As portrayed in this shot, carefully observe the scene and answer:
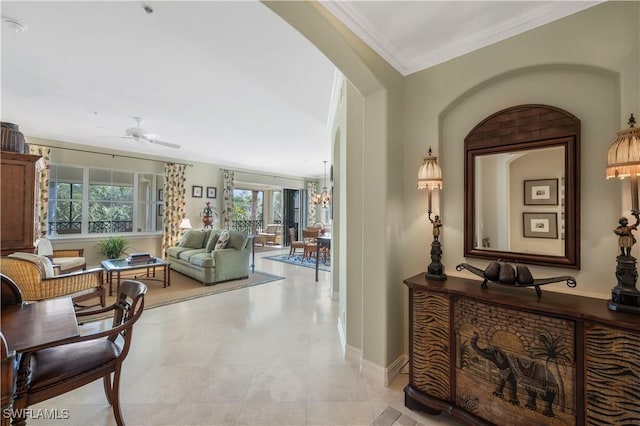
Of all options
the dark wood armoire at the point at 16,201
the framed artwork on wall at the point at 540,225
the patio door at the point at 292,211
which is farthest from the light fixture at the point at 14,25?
the patio door at the point at 292,211

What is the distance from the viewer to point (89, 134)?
494 cm

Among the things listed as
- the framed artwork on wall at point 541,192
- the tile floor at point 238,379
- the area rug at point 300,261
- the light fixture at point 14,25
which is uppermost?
the light fixture at point 14,25

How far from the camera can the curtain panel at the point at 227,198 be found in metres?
7.71

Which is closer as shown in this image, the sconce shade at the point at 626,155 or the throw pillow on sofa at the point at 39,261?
the sconce shade at the point at 626,155

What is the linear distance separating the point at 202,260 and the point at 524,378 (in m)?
4.68

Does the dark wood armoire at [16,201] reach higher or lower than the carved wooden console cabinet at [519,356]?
higher

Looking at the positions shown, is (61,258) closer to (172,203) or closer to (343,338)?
(172,203)

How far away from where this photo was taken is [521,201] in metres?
1.82

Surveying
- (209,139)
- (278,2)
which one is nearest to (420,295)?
(278,2)

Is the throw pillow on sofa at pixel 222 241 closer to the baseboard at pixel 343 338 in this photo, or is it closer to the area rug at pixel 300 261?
the area rug at pixel 300 261

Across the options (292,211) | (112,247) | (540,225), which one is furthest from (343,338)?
(292,211)

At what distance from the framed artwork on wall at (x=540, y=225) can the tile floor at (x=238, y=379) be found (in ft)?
4.43

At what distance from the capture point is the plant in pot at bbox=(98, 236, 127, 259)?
5.63 m

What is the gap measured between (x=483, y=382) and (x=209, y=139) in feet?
17.9
